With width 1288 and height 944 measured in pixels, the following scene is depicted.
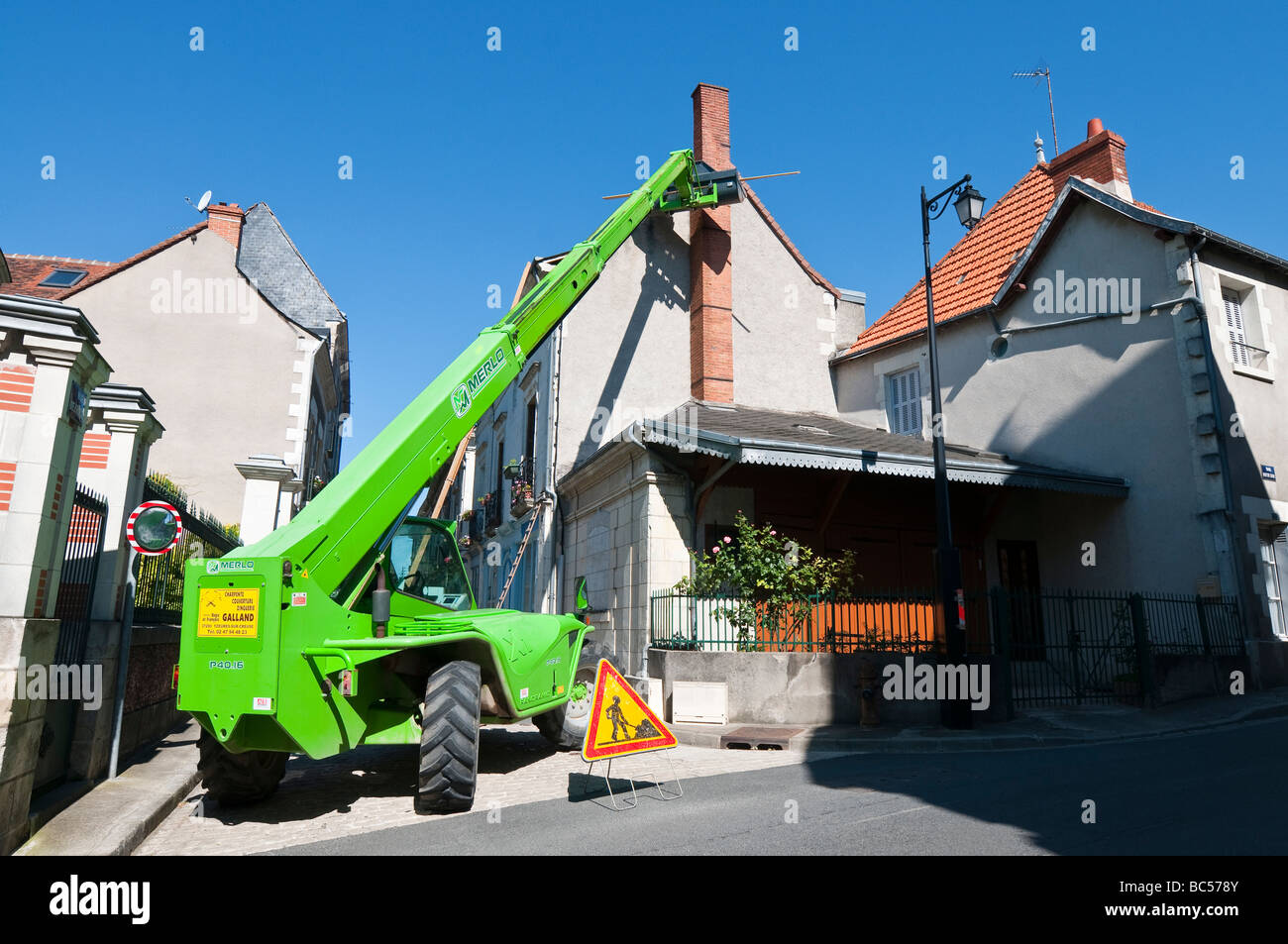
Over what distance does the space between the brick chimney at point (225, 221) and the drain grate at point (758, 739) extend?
18.3m

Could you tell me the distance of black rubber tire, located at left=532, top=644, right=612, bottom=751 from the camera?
29.0 feet

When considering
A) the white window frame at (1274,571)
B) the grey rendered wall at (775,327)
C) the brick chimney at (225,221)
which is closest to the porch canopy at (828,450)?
the grey rendered wall at (775,327)

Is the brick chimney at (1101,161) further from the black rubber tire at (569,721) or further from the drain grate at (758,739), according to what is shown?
the black rubber tire at (569,721)

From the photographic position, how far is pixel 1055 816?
527 centimetres

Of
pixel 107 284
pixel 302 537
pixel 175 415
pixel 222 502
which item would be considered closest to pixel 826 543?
pixel 302 537

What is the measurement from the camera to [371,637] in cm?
623

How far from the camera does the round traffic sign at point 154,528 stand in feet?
22.4

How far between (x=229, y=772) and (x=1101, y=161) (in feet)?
56.7

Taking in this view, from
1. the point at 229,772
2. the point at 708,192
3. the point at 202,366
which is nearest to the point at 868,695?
the point at 229,772

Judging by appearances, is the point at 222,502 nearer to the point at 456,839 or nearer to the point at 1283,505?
the point at 456,839

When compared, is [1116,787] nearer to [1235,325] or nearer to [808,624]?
[808,624]

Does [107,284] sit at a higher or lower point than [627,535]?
higher

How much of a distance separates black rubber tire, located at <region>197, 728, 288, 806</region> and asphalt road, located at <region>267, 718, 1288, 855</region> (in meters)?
1.15
